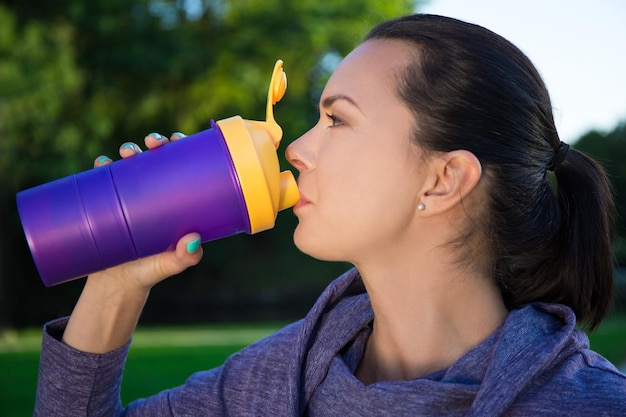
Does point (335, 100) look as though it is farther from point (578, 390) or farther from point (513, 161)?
point (578, 390)

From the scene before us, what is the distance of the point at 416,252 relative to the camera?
1994mm

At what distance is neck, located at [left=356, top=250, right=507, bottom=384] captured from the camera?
1.99 meters

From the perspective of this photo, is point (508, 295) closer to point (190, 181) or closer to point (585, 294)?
point (585, 294)

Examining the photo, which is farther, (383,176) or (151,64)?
(151,64)

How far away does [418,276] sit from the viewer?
2.00 metres

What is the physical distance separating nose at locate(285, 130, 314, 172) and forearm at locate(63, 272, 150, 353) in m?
0.55

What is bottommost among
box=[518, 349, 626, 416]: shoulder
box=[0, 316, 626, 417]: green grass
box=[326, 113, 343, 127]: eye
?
box=[0, 316, 626, 417]: green grass

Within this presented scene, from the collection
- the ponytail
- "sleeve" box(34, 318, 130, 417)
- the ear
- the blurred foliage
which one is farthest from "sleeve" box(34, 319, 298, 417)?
the blurred foliage

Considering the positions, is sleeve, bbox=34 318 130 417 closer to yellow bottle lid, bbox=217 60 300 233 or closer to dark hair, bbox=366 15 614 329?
yellow bottle lid, bbox=217 60 300 233

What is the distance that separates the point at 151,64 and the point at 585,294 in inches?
558

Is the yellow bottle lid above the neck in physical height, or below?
above

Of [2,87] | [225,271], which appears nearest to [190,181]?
[2,87]

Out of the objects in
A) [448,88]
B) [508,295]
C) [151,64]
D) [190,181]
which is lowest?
[151,64]

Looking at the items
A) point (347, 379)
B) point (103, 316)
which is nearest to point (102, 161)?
point (103, 316)
